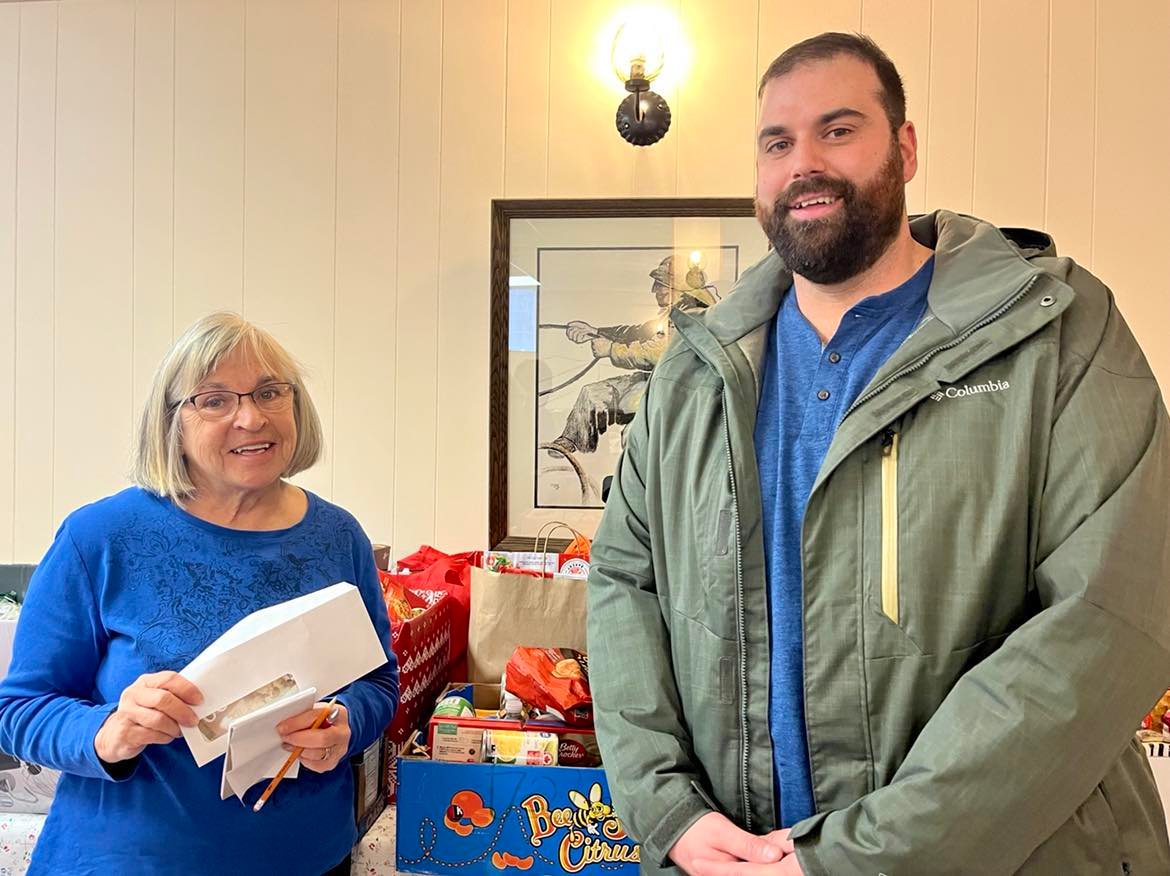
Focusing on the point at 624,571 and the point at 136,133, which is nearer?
the point at 624,571

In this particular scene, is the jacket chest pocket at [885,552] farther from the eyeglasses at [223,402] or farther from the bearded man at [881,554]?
the eyeglasses at [223,402]

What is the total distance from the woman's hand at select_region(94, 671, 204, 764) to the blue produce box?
40 cm

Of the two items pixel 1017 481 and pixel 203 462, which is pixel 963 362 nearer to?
pixel 1017 481

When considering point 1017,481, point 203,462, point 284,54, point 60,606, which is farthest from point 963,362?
point 284,54

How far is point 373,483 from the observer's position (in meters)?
2.44

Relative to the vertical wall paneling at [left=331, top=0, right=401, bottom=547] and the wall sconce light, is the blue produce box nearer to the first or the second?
the vertical wall paneling at [left=331, top=0, right=401, bottom=547]

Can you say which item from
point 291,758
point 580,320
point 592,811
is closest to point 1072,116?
point 580,320

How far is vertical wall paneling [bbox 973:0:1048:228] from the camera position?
2203mm

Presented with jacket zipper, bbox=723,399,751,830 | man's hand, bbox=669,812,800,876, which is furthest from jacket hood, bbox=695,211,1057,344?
man's hand, bbox=669,812,800,876

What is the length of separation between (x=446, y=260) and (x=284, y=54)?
74cm

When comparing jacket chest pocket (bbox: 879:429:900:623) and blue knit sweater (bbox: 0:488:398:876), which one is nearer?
jacket chest pocket (bbox: 879:429:900:623)

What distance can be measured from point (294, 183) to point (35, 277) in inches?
32.9

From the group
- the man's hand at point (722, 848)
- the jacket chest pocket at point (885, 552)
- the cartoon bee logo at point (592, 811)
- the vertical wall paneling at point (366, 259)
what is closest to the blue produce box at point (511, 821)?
the cartoon bee logo at point (592, 811)

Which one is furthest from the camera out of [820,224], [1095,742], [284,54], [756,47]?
[284,54]
